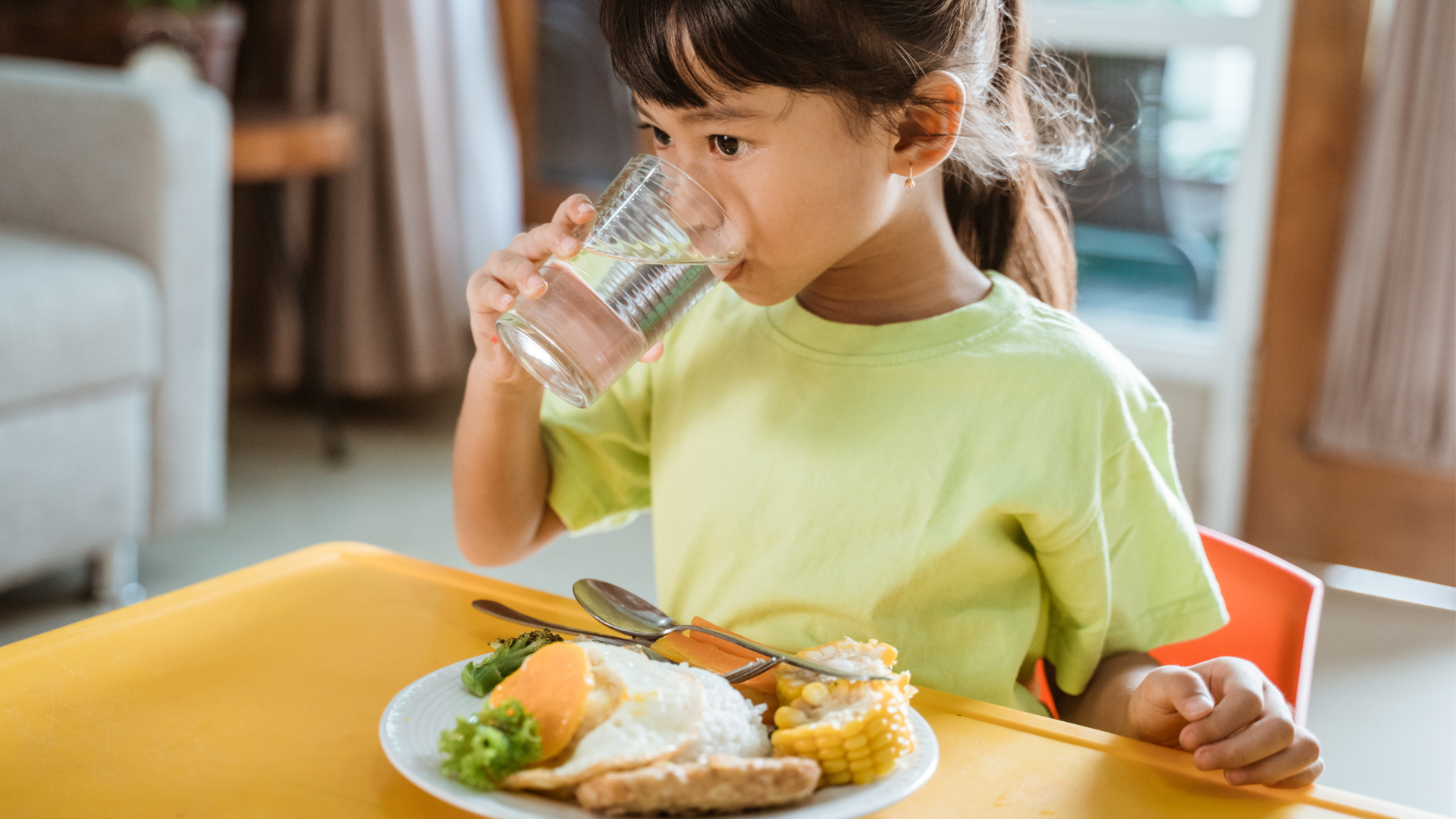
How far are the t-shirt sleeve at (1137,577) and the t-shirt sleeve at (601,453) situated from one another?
0.31 metres

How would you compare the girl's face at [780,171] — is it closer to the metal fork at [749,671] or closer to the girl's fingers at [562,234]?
the girl's fingers at [562,234]

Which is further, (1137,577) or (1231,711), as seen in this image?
(1137,577)

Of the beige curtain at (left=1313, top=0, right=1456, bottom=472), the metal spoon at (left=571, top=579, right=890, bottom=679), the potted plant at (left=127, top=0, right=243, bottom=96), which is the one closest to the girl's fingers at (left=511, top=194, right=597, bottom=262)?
the metal spoon at (left=571, top=579, right=890, bottom=679)

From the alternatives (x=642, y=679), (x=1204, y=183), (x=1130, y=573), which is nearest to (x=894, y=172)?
(x=1130, y=573)

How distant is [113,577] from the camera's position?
193cm

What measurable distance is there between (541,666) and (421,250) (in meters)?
2.43

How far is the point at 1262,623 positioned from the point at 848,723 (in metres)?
0.42

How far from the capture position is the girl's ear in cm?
79

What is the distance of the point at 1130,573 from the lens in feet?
2.60

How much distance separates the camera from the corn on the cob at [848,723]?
52cm

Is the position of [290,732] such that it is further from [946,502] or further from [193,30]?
[193,30]

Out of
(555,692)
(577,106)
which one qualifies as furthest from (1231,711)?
(577,106)

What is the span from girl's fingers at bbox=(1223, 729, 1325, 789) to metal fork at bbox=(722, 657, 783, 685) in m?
0.21

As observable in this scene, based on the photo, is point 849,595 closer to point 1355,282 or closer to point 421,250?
point 1355,282
